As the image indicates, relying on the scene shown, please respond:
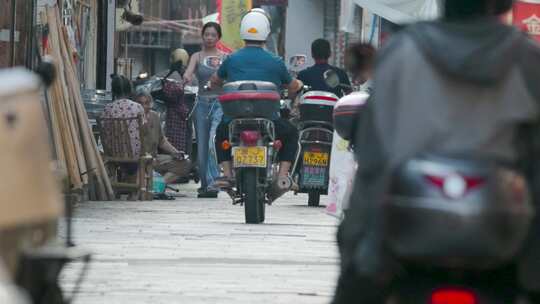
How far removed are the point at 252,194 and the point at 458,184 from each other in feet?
31.7

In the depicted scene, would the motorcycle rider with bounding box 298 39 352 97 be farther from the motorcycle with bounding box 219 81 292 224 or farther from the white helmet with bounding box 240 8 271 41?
the motorcycle with bounding box 219 81 292 224

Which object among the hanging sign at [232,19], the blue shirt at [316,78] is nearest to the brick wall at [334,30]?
the hanging sign at [232,19]

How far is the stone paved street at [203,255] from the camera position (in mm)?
9328

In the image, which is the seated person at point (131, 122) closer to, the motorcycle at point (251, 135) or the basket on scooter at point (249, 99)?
the motorcycle at point (251, 135)

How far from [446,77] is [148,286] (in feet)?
15.5

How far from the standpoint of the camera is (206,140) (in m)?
19.7

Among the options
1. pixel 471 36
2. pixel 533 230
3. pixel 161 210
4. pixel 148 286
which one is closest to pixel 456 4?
pixel 471 36

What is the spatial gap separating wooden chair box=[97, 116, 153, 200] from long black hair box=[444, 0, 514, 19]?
1342 centimetres

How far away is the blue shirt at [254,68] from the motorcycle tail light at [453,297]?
34.8 feet

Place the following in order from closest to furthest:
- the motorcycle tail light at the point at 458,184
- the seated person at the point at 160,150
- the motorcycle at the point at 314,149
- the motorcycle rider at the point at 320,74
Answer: the motorcycle tail light at the point at 458,184
the motorcycle at the point at 314,149
the motorcycle rider at the point at 320,74
the seated person at the point at 160,150

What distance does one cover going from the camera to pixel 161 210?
17016mm

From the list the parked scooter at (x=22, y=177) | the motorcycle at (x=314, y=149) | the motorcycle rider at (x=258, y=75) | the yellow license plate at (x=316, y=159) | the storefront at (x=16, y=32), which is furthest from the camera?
the yellow license plate at (x=316, y=159)

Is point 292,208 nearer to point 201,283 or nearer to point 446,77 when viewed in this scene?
point 201,283

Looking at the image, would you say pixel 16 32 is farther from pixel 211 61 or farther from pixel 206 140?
pixel 206 140
